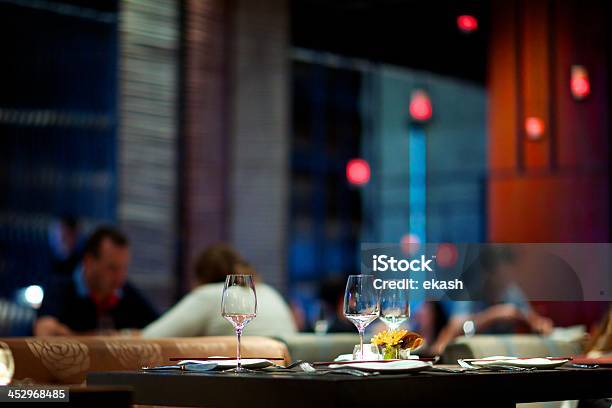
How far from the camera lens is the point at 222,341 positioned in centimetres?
349

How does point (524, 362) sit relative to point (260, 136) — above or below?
below

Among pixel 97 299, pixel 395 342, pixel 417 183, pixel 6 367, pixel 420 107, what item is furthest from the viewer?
pixel 417 183

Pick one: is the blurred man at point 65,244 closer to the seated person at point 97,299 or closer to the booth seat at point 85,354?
the seated person at point 97,299

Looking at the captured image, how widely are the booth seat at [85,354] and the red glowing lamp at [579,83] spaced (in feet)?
17.4

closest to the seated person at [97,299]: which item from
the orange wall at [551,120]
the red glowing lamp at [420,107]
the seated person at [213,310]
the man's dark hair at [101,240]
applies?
the man's dark hair at [101,240]

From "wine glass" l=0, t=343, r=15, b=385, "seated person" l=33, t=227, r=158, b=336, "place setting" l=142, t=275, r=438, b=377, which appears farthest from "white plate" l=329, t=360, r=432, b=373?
"seated person" l=33, t=227, r=158, b=336

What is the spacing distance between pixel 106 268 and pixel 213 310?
103 cm

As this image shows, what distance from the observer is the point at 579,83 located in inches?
320

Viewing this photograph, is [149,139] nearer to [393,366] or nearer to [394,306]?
[394,306]

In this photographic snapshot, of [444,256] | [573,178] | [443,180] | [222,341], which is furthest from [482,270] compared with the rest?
[443,180]

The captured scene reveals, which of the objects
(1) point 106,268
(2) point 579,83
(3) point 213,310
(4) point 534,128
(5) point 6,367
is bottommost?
(5) point 6,367

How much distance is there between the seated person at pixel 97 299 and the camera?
15.3ft

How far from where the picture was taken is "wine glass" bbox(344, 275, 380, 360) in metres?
2.54
